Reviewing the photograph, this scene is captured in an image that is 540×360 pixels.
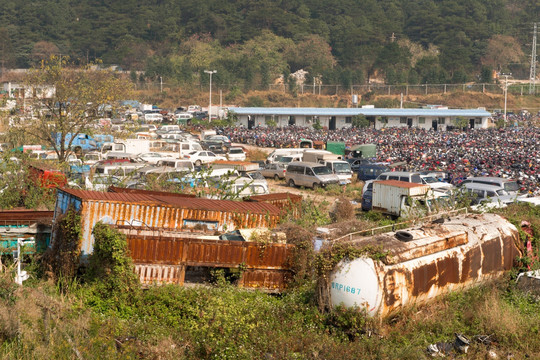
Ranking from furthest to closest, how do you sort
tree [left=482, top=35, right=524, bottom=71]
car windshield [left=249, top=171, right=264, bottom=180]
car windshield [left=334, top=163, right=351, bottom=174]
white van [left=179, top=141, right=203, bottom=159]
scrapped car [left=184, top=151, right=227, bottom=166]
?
tree [left=482, top=35, right=524, bottom=71], white van [left=179, top=141, right=203, bottom=159], scrapped car [left=184, top=151, right=227, bottom=166], car windshield [left=334, top=163, right=351, bottom=174], car windshield [left=249, top=171, right=264, bottom=180]

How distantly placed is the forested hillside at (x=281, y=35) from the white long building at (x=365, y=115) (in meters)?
37.0

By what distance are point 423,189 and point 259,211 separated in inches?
290

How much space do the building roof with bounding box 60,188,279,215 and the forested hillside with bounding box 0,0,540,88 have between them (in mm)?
87981

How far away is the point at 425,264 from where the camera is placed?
37.7ft

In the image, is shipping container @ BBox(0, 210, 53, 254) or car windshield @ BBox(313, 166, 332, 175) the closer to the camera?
shipping container @ BBox(0, 210, 53, 254)

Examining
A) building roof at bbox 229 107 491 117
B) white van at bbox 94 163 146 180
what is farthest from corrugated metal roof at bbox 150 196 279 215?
building roof at bbox 229 107 491 117

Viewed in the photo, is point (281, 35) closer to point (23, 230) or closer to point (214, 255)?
point (23, 230)

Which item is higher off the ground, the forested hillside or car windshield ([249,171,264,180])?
the forested hillside

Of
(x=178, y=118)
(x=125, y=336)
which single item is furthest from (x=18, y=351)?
(x=178, y=118)

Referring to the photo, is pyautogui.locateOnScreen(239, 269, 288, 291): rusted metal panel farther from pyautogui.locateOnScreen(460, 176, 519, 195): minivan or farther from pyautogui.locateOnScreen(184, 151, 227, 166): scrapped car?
pyautogui.locateOnScreen(184, 151, 227, 166): scrapped car

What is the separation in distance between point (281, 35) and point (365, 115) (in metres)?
64.0

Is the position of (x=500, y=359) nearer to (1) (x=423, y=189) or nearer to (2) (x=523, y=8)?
(1) (x=423, y=189)

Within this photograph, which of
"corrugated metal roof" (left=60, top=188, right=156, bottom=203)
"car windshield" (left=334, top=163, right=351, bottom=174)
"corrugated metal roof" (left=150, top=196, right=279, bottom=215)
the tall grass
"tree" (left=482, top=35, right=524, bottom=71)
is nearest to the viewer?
the tall grass

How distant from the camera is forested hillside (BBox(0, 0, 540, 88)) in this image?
110500 mm
